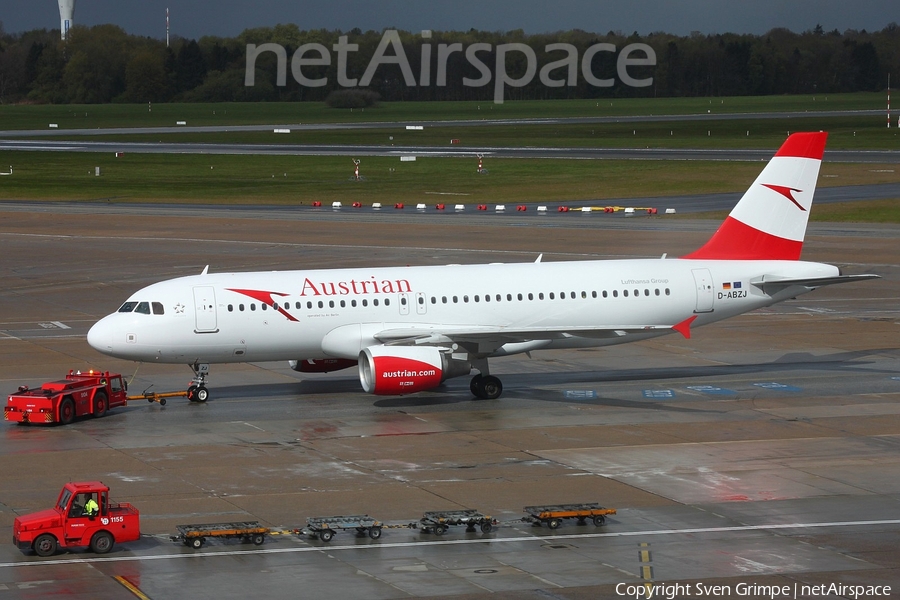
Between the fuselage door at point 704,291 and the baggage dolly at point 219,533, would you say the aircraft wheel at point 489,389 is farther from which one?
the baggage dolly at point 219,533

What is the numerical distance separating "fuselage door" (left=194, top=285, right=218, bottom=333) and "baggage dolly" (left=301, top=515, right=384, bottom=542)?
14.6 metres

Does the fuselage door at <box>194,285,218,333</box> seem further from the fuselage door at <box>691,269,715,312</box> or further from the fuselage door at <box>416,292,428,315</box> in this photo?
the fuselage door at <box>691,269,715,312</box>

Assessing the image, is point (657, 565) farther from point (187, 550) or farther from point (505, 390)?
point (505, 390)

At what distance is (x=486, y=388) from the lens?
41.4 m

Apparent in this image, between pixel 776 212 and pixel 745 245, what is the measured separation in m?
1.78

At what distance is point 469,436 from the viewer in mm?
36344

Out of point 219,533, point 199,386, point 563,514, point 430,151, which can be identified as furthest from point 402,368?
point 430,151

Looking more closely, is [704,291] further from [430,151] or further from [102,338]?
[430,151]

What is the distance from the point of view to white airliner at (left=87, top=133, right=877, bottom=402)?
1569 inches

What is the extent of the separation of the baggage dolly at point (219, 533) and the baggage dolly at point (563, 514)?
232 inches

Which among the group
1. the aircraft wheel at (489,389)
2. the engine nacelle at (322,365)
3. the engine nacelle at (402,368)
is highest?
the engine nacelle at (402,368)

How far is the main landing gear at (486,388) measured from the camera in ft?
136

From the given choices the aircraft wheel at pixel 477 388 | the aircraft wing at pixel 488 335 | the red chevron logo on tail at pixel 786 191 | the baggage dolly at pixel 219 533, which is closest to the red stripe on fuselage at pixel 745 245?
the red chevron logo on tail at pixel 786 191

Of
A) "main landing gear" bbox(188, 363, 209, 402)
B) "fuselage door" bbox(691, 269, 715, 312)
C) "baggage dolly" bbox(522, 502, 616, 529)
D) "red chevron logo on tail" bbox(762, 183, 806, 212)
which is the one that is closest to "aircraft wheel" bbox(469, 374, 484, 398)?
"fuselage door" bbox(691, 269, 715, 312)
